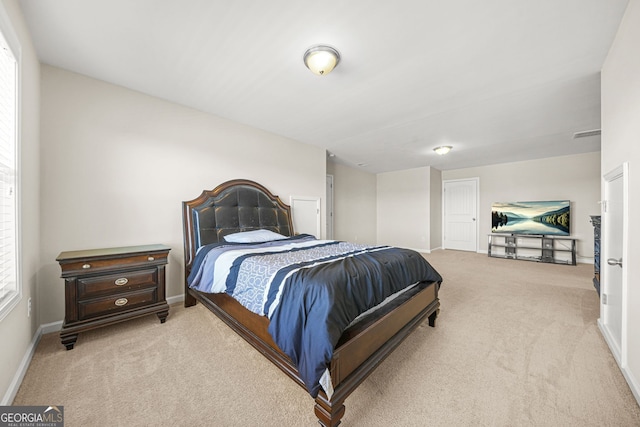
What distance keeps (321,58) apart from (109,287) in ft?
9.03

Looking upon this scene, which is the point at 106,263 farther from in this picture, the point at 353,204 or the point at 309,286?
the point at 353,204

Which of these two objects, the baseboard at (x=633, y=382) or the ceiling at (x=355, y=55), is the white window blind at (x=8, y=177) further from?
the baseboard at (x=633, y=382)

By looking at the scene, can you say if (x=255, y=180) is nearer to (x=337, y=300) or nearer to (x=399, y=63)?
(x=399, y=63)

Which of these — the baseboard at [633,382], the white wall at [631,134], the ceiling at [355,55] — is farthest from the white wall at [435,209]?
the baseboard at [633,382]

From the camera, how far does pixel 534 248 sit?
5496 mm

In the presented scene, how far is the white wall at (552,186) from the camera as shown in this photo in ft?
16.9

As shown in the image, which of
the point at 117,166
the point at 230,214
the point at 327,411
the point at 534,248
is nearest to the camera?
the point at 327,411

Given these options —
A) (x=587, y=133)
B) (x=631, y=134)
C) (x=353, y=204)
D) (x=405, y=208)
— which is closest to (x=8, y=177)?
(x=631, y=134)

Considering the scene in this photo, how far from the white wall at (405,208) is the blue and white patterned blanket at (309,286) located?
4.59 m

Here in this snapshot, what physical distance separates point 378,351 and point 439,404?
42cm

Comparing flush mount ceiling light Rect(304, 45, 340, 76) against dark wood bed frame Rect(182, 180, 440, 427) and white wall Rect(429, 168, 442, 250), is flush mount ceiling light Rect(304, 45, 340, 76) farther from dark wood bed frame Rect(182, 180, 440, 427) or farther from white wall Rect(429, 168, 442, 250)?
white wall Rect(429, 168, 442, 250)

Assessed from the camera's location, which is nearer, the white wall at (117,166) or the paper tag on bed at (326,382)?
the paper tag on bed at (326,382)

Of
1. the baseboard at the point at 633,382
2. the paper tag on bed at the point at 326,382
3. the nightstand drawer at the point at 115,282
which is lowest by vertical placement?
the baseboard at the point at 633,382

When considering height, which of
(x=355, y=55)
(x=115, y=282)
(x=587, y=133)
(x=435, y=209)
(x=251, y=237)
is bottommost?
(x=115, y=282)
